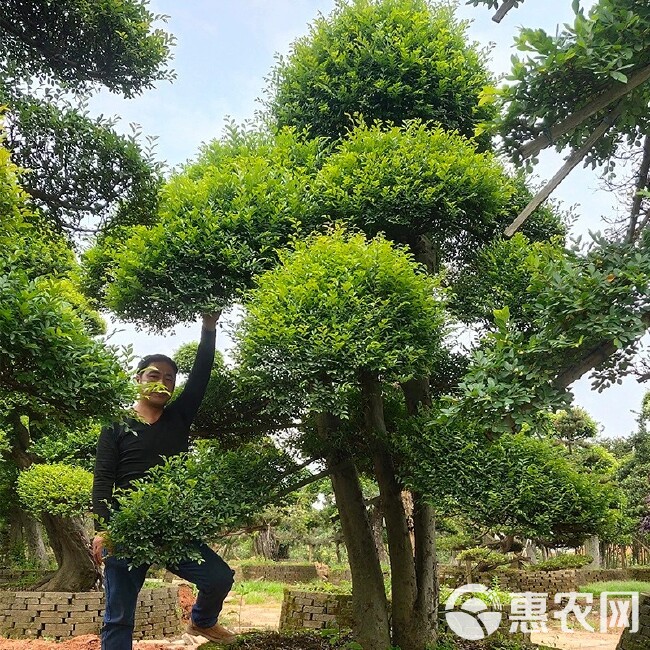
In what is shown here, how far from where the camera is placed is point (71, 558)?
838 centimetres

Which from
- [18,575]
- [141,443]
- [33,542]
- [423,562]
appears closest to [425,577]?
[423,562]

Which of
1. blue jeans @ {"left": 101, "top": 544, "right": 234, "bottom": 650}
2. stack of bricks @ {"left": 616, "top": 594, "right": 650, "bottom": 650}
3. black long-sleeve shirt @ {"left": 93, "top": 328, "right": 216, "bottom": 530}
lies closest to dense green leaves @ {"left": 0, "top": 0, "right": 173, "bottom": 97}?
black long-sleeve shirt @ {"left": 93, "top": 328, "right": 216, "bottom": 530}

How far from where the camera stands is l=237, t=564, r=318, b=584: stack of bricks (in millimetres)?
16797

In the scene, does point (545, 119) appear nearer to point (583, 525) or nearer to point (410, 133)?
point (410, 133)

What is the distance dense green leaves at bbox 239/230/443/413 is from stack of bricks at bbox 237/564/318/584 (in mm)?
13725

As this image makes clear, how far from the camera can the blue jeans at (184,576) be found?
378 centimetres

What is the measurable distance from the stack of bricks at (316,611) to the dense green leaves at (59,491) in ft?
9.17

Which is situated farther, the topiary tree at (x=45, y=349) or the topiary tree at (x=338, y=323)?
the topiary tree at (x=338, y=323)

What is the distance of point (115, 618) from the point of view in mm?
3717

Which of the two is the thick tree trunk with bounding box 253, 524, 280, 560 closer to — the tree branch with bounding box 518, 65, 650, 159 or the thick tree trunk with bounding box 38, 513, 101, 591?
the thick tree trunk with bounding box 38, 513, 101, 591

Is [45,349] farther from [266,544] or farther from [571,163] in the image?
[266,544]

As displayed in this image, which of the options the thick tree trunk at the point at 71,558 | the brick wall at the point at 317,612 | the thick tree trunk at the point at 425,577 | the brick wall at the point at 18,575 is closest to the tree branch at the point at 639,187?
the thick tree trunk at the point at 425,577

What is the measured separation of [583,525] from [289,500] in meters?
2.54

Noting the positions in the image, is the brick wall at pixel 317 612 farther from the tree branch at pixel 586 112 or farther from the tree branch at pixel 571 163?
the tree branch at pixel 586 112
